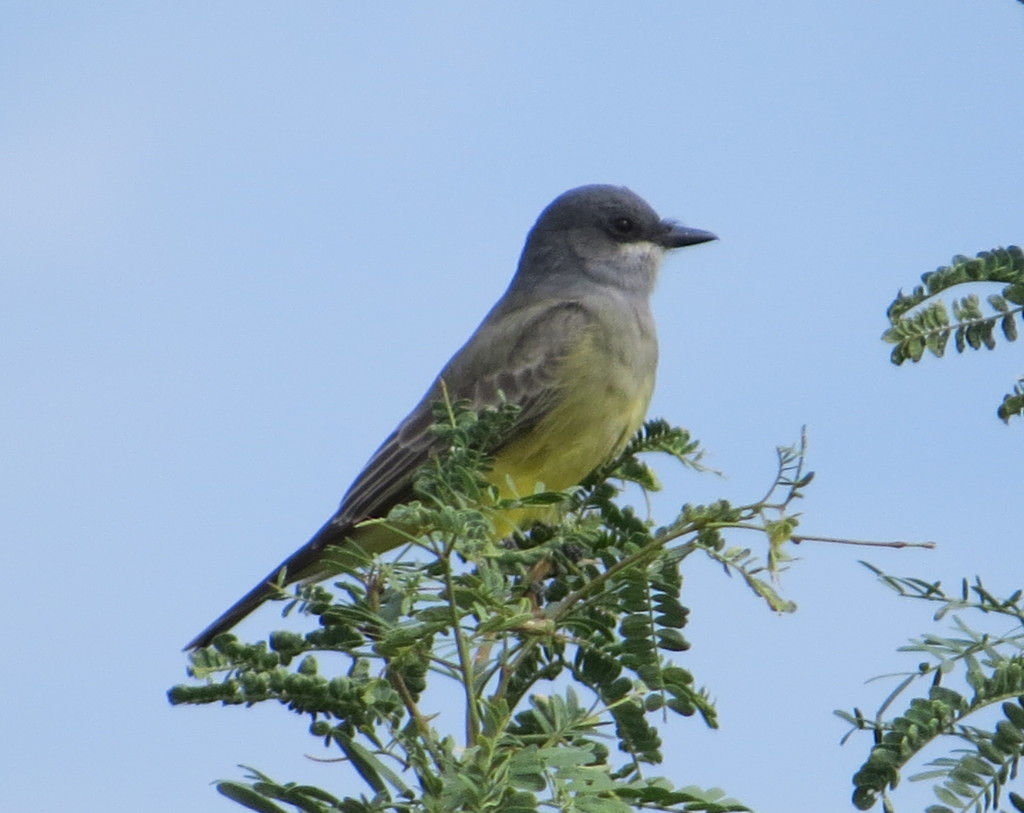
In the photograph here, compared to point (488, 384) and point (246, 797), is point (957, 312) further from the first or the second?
point (488, 384)

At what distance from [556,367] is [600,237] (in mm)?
1152

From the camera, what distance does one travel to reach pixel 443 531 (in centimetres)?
224

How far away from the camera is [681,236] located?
266 inches

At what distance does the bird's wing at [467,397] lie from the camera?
17.6 feet

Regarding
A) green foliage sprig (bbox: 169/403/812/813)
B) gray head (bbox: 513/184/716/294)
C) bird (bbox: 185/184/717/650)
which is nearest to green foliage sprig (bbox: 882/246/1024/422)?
green foliage sprig (bbox: 169/403/812/813)

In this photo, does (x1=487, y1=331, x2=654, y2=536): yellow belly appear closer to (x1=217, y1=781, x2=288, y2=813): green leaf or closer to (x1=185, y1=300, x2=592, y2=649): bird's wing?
(x1=185, y1=300, x2=592, y2=649): bird's wing

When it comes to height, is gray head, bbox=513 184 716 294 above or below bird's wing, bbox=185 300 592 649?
above

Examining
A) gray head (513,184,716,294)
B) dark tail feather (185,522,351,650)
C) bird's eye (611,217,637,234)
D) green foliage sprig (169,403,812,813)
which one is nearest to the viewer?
green foliage sprig (169,403,812,813)

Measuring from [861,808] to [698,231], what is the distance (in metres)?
4.79

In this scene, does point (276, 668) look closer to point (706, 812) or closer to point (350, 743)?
point (350, 743)

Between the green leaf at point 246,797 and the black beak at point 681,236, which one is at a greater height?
the black beak at point 681,236

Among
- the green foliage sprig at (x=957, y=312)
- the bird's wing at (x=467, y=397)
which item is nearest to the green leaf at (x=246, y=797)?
the green foliage sprig at (x=957, y=312)

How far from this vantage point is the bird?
541 cm

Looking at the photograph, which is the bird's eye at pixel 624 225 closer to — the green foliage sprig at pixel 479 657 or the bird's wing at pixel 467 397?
the bird's wing at pixel 467 397
